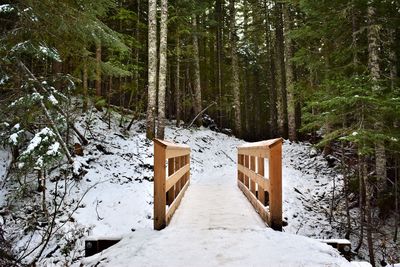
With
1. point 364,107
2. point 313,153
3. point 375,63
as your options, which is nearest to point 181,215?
point 364,107

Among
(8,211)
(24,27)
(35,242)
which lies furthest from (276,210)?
(24,27)

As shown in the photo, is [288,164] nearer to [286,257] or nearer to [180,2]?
[180,2]

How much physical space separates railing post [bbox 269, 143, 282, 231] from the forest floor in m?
0.30

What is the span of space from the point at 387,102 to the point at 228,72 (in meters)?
24.5

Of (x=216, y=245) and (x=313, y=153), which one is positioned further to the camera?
(x=313, y=153)

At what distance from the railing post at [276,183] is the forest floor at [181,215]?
301 millimetres

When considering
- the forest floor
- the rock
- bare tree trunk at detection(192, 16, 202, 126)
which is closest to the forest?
the forest floor

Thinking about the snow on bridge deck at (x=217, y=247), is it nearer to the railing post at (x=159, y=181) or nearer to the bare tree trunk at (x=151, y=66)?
the railing post at (x=159, y=181)

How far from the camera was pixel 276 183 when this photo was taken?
4.81 m

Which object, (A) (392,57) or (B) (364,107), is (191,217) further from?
(A) (392,57)

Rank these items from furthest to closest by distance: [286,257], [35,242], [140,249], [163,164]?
[35,242], [163,164], [140,249], [286,257]

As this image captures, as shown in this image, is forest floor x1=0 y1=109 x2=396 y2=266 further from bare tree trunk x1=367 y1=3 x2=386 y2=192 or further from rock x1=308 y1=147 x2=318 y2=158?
bare tree trunk x1=367 y1=3 x2=386 y2=192

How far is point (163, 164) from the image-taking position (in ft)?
15.6

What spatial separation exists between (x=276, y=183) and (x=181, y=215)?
6.48ft
